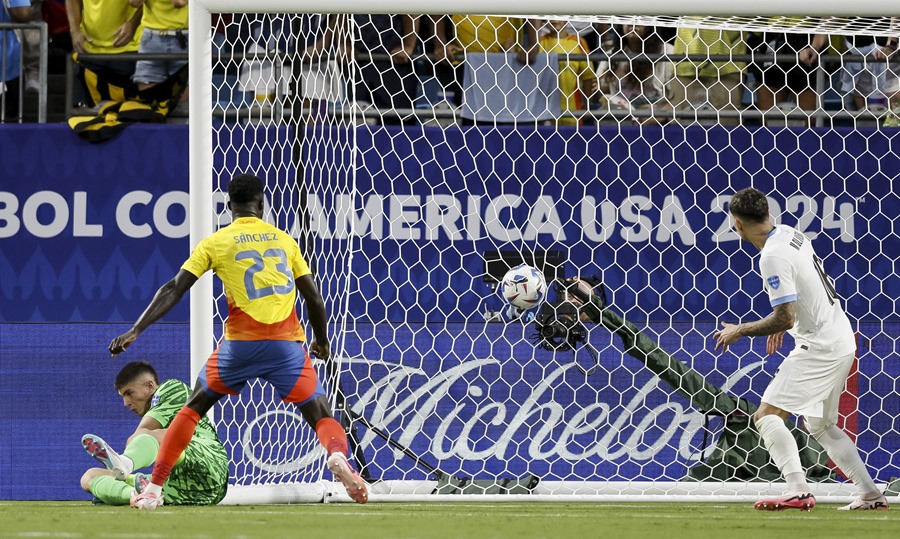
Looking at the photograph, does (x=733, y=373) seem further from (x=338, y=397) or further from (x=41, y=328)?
(x=41, y=328)

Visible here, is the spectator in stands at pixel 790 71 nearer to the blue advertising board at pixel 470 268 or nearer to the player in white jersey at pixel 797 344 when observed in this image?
A: the blue advertising board at pixel 470 268

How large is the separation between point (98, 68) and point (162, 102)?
0.47 metres

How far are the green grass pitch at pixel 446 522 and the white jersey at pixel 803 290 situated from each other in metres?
0.78

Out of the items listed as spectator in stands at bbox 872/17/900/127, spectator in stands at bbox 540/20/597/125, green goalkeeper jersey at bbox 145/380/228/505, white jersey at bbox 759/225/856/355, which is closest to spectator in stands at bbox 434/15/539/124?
spectator in stands at bbox 540/20/597/125

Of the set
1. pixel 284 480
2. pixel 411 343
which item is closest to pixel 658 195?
pixel 411 343

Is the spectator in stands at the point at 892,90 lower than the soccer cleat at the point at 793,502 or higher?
higher

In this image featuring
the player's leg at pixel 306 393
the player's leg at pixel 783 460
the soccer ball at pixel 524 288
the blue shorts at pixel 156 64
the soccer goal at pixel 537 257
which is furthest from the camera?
the blue shorts at pixel 156 64

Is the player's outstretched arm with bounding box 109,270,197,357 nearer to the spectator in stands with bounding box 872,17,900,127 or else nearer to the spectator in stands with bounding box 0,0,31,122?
the spectator in stands with bounding box 0,0,31,122

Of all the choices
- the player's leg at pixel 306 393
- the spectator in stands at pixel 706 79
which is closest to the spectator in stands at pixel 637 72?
the spectator in stands at pixel 706 79

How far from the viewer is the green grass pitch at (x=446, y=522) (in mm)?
4555

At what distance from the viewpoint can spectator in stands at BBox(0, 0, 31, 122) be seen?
337 inches

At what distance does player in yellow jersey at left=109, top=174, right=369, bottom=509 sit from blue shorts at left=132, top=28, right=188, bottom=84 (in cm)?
313

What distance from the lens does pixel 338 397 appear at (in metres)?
7.71

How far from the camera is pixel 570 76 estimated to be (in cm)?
856
